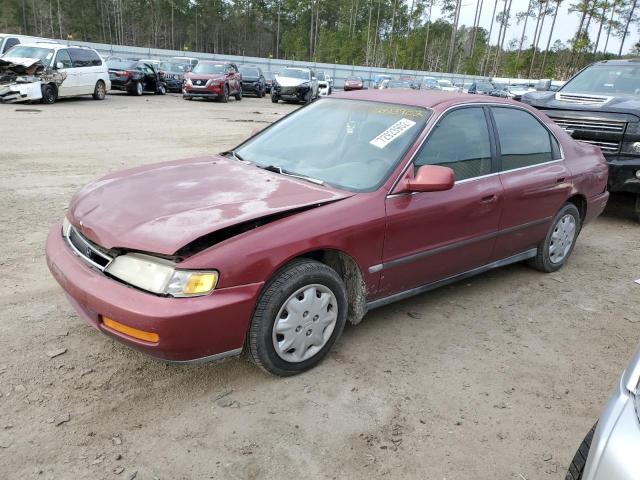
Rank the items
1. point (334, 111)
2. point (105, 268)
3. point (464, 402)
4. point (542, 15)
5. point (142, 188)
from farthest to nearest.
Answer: point (542, 15), point (334, 111), point (142, 188), point (464, 402), point (105, 268)

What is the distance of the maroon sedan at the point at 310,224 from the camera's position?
2.60m

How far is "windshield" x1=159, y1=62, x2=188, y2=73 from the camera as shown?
2531cm

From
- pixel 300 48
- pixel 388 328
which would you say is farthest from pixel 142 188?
pixel 300 48

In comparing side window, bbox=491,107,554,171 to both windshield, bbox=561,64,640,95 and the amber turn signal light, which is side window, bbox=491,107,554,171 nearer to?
the amber turn signal light

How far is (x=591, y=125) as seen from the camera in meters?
6.82

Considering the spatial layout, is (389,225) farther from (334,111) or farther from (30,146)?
(30,146)

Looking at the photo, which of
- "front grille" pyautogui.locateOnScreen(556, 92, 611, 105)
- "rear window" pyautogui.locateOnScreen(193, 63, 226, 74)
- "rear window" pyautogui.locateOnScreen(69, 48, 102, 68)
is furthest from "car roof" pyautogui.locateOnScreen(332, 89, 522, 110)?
"rear window" pyautogui.locateOnScreen(193, 63, 226, 74)

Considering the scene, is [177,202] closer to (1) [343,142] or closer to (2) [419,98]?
(1) [343,142]

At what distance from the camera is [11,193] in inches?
247

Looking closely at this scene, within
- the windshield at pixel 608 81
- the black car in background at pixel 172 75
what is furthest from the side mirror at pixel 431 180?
the black car in background at pixel 172 75

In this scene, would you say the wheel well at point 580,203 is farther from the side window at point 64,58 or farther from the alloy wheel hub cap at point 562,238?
the side window at point 64,58

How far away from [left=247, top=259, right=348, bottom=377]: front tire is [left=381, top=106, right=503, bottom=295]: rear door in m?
0.47

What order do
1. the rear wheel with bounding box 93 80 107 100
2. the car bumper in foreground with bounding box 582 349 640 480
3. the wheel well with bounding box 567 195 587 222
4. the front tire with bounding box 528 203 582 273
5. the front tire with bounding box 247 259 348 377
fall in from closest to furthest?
the car bumper in foreground with bounding box 582 349 640 480, the front tire with bounding box 247 259 348 377, the front tire with bounding box 528 203 582 273, the wheel well with bounding box 567 195 587 222, the rear wheel with bounding box 93 80 107 100

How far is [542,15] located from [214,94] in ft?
205
